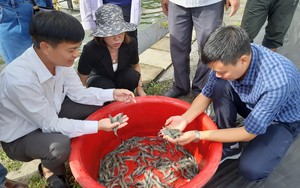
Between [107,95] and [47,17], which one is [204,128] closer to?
[107,95]

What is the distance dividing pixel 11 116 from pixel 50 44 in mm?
557

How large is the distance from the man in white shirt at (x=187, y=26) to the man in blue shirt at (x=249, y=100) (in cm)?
59

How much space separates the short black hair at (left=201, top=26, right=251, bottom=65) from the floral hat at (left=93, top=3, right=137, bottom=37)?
0.81 metres

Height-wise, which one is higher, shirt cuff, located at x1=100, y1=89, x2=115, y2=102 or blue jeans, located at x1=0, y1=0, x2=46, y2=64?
blue jeans, located at x1=0, y1=0, x2=46, y2=64

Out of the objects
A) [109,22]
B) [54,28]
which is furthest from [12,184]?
[109,22]

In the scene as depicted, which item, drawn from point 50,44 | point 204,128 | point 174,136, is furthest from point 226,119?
point 50,44

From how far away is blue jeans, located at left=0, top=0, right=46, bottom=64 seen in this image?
2.04 meters

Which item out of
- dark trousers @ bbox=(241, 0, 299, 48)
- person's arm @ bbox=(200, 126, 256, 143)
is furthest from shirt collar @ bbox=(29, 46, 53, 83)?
dark trousers @ bbox=(241, 0, 299, 48)

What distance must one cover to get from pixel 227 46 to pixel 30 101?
1.22 m

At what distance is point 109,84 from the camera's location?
8.22ft

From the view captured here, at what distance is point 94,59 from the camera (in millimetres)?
2404

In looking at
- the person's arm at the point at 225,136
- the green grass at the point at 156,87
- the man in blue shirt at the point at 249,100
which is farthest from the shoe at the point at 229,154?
the green grass at the point at 156,87

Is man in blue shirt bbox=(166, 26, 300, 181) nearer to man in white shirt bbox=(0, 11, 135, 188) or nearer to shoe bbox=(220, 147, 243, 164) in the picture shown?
shoe bbox=(220, 147, 243, 164)

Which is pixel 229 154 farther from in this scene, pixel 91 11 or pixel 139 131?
pixel 91 11
